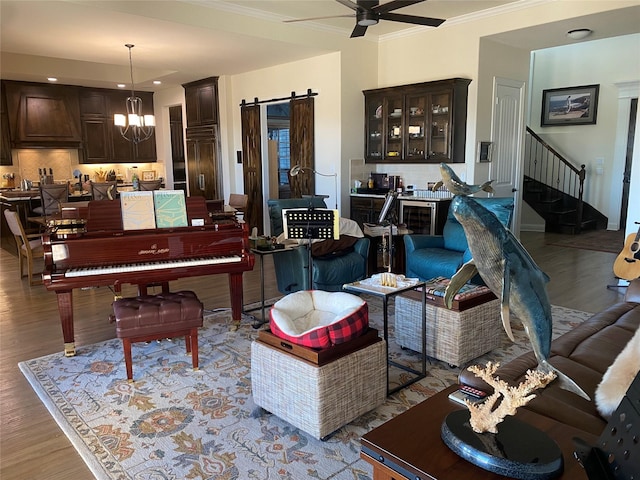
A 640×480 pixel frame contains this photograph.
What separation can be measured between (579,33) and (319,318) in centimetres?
518

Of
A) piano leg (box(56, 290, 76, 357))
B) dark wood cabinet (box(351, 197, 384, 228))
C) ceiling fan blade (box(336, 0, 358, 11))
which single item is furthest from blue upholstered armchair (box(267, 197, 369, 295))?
dark wood cabinet (box(351, 197, 384, 228))

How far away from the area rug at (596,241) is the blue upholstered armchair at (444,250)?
12.4 ft

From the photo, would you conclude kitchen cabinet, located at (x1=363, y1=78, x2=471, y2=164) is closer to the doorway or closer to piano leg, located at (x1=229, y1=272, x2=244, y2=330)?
the doorway

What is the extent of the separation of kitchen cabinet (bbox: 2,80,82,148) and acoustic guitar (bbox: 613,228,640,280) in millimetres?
10098

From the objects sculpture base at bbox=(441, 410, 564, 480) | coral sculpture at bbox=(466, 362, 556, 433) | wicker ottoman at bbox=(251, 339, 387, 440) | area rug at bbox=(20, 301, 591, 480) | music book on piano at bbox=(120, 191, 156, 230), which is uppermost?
music book on piano at bbox=(120, 191, 156, 230)

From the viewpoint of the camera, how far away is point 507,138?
6910 millimetres

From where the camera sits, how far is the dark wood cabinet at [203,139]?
8.92 metres

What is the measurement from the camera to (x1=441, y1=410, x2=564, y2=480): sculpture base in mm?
1301

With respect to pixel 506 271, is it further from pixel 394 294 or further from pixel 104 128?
pixel 104 128

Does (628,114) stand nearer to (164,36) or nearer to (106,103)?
(164,36)

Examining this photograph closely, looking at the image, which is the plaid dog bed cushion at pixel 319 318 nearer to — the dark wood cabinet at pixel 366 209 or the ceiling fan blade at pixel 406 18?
the ceiling fan blade at pixel 406 18

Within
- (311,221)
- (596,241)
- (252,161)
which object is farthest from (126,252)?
(596,241)

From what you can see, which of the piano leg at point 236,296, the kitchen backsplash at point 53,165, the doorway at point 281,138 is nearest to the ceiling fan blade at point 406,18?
the piano leg at point 236,296

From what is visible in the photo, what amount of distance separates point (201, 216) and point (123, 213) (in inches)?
23.2
